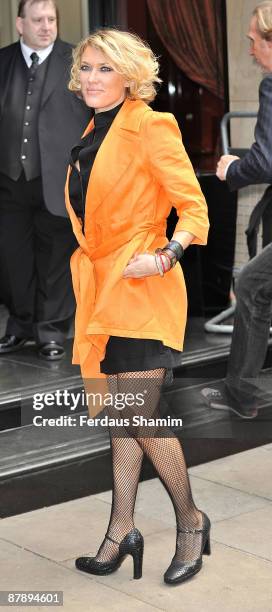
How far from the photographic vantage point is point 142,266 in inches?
152

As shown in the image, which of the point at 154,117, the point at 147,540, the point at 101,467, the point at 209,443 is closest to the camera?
the point at 154,117

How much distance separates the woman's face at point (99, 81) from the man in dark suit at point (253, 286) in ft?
3.36

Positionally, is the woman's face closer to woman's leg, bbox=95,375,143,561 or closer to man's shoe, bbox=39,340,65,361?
woman's leg, bbox=95,375,143,561

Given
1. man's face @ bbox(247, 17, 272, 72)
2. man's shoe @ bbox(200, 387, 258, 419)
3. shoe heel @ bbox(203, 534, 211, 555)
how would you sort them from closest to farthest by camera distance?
1. shoe heel @ bbox(203, 534, 211, 555)
2. man's face @ bbox(247, 17, 272, 72)
3. man's shoe @ bbox(200, 387, 258, 419)

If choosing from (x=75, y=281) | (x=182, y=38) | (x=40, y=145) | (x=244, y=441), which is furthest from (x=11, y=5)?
(x=75, y=281)

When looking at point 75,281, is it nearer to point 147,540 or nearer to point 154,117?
point 154,117

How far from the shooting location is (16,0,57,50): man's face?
20.3ft

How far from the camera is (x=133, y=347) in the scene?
3969 mm

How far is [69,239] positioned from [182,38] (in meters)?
2.36

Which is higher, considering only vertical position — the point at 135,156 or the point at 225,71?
the point at 135,156

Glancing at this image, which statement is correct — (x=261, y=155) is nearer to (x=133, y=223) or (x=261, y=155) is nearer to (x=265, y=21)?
(x=265, y=21)

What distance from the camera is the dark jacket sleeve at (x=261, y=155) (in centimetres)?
484

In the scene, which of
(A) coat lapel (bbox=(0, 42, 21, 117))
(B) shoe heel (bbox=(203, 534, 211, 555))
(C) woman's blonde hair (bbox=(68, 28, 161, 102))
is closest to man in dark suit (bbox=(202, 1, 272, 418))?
(C) woman's blonde hair (bbox=(68, 28, 161, 102))

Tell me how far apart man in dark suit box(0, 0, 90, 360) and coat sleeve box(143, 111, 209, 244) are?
231 cm
